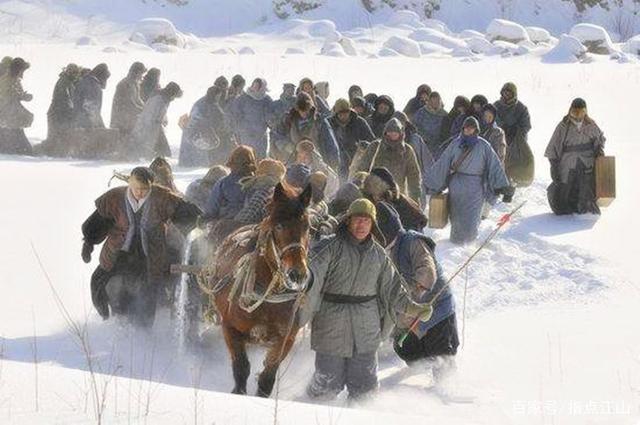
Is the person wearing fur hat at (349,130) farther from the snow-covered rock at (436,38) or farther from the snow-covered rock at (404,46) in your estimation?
the snow-covered rock at (436,38)

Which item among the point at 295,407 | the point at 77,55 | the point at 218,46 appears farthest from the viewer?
the point at 218,46

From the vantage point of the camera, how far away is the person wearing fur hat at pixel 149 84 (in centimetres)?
→ 1902

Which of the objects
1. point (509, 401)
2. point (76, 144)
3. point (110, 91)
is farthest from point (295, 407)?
point (110, 91)

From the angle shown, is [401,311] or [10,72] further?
[10,72]

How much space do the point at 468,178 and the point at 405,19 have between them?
4067 centimetres

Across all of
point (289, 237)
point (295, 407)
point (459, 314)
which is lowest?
point (459, 314)

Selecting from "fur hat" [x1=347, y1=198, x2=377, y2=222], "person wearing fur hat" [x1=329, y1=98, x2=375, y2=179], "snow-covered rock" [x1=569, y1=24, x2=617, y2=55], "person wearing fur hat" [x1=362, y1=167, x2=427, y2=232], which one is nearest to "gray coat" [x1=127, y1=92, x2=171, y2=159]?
"person wearing fur hat" [x1=329, y1=98, x2=375, y2=179]

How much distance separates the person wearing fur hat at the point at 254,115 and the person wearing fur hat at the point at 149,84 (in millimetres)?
2653

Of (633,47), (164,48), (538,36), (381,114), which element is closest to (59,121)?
(381,114)

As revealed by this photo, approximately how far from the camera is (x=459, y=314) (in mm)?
10938

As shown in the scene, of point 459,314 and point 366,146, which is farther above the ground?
point 366,146

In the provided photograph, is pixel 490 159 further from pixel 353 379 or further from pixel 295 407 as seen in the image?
pixel 295 407

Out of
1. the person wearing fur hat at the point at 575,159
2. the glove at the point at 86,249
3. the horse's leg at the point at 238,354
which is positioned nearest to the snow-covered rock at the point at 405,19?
the person wearing fur hat at the point at 575,159

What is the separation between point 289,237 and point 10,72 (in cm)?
1230
